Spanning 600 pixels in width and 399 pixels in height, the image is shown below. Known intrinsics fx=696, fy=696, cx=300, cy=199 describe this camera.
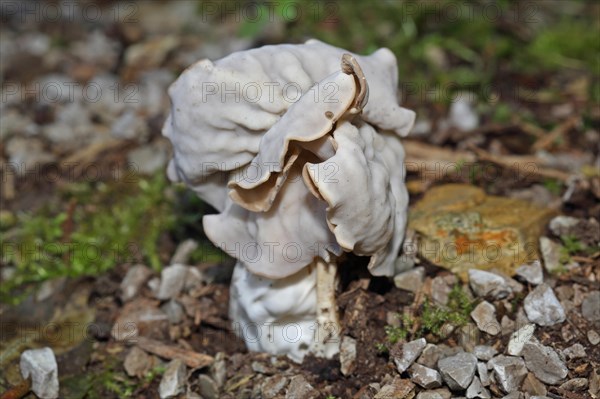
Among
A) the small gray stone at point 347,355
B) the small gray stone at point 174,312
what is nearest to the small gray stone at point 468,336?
the small gray stone at point 347,355

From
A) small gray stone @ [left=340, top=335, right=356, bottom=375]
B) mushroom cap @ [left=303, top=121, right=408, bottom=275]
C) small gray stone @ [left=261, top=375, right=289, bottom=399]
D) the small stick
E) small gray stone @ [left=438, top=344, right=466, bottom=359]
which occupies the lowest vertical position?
the small stick

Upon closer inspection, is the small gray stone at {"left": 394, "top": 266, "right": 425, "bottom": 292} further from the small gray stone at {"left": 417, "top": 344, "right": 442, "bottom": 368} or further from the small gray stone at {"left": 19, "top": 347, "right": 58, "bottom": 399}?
the small gray stone at {"left": 19, "top": 347, "right": 58, "bottom": 399}

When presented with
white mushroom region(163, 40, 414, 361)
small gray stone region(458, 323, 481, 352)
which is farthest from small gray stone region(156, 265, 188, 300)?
small gray stone region(458, 323, 481, 352)

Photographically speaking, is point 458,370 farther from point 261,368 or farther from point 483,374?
point 261,368

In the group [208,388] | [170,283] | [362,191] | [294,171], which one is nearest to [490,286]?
[362,191]

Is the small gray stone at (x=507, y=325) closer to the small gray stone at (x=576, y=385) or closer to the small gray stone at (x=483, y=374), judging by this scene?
the small gray stone at (x=483, y=374)

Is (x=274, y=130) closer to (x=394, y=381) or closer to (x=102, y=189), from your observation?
(x=394, y=381)

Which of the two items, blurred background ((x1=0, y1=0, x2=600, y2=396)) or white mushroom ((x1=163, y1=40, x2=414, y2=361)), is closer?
white mushroom ((x1=163, y1=40, x2=414, y2=361))
